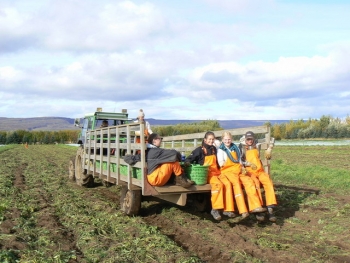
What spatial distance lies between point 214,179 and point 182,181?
0.57 metres

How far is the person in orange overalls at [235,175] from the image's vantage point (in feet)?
20.8

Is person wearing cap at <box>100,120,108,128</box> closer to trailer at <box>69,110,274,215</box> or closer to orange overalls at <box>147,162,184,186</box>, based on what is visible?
trailer at <box>69,110,274,215</box>

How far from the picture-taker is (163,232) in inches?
253

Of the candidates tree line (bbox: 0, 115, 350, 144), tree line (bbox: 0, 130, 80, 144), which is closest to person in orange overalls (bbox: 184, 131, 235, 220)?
tree line (bbox: 0, 115, 350, 144)

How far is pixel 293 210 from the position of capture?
796 centimetres

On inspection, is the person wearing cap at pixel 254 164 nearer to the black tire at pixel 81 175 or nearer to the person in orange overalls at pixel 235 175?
the person in orange overalls at pixel 235 175

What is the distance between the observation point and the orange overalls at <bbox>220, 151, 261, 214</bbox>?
632 centimetres

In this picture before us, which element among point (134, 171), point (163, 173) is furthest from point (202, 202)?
point (163, 173)

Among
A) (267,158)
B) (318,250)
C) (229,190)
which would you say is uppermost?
(267,158)

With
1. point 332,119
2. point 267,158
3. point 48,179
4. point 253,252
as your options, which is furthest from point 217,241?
point 332,119

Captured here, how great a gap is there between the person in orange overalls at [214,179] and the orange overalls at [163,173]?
433 millimetres

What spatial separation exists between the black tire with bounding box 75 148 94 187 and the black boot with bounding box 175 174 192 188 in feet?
17.4

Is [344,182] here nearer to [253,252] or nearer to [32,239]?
[253,252]

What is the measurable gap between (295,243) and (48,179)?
9624 millimetres
